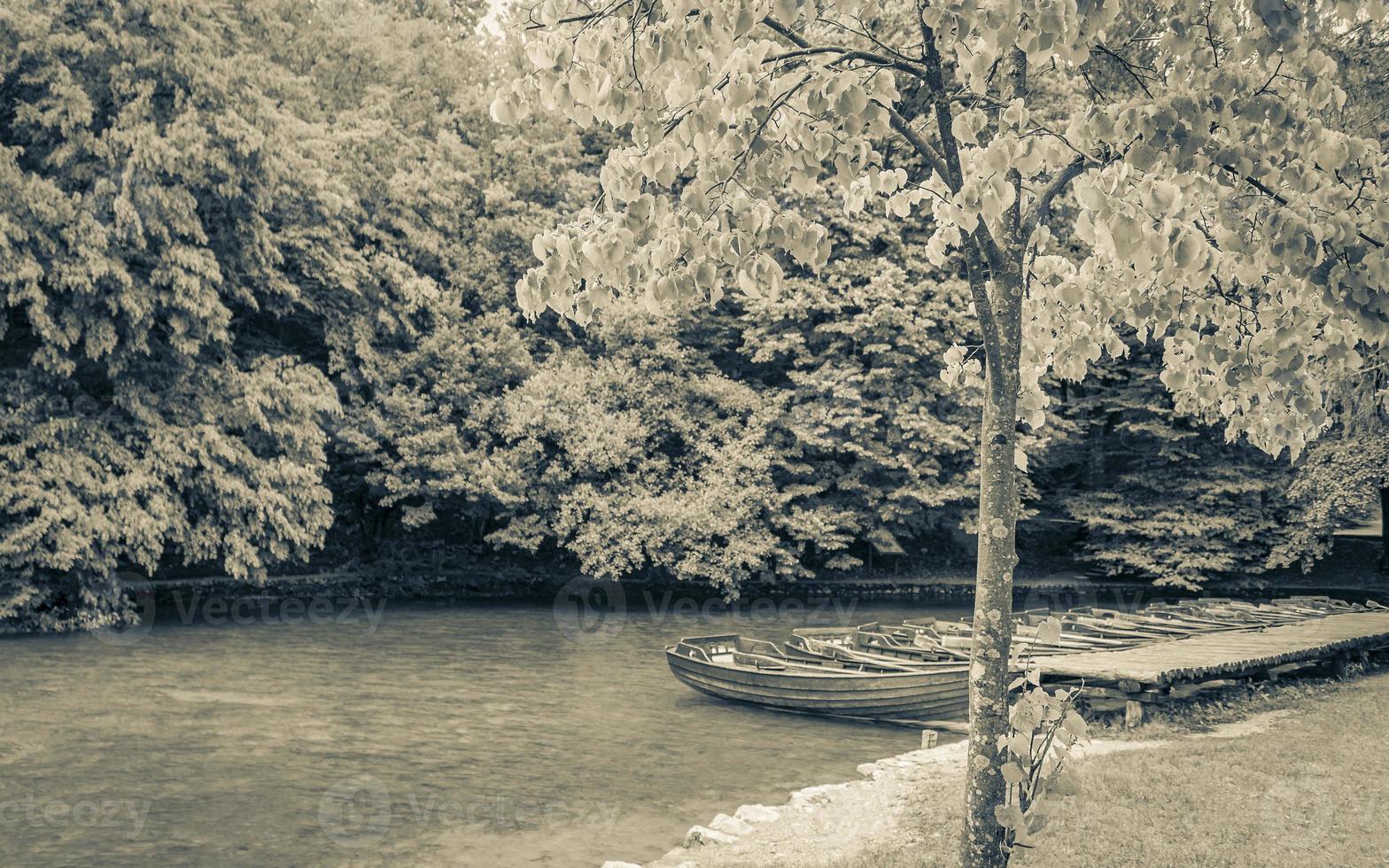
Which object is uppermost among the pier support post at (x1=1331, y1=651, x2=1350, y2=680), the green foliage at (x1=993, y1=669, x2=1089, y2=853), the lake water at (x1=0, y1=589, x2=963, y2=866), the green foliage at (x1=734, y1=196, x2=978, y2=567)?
the green foliage at (x1=734, y1=196, x2=978, y2=567)

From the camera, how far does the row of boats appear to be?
15641mm

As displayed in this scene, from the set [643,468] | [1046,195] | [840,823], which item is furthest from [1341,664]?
[643,468]

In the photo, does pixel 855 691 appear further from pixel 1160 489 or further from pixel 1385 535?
pixel 1385 535

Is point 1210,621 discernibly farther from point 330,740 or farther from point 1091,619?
point 330,740

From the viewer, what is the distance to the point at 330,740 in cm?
1542

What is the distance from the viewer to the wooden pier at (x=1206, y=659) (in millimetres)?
13719

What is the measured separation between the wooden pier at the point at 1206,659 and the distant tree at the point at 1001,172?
834 cm

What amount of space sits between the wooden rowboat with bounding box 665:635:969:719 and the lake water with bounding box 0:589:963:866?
29 centimetres

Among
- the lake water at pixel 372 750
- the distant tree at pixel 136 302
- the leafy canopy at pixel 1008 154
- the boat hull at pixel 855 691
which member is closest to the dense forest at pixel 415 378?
the distant tree at pixel 136 302

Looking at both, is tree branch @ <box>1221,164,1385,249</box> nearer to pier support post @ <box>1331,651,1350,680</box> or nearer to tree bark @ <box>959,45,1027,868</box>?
tree bark @ <box>959,45,1027,868</box>

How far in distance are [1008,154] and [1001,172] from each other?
0.13 m

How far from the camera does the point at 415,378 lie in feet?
103

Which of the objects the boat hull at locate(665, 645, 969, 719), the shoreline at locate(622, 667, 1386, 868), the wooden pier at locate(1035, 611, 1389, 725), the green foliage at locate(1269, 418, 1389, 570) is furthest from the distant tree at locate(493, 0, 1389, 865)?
the green foliage at locate(1269, 418, 1389, 570)

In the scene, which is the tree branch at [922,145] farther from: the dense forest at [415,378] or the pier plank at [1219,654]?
the dense forest at [415,378]
